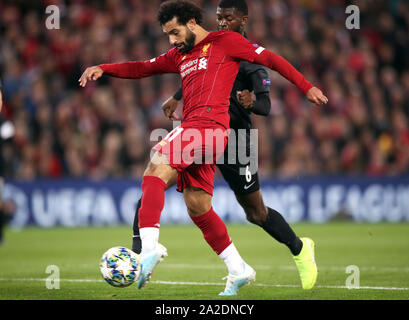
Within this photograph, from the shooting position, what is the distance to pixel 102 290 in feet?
19.6

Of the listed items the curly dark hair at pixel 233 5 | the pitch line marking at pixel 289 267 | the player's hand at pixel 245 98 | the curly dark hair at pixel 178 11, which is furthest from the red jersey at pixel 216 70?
the pitch line marking at pixel 289 267

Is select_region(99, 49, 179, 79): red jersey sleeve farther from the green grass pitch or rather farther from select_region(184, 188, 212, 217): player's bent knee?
the green grass pitch

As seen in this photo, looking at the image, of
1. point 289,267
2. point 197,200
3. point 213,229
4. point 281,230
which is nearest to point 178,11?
point 197,200

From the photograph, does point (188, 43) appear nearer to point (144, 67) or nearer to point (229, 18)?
point (144, 67)

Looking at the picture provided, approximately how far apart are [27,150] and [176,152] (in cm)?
1033

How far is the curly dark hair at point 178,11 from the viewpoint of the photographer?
17.5 ft

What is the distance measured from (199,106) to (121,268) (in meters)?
1.39

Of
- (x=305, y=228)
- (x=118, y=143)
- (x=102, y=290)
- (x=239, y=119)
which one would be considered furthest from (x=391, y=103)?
(x=102, y=290)

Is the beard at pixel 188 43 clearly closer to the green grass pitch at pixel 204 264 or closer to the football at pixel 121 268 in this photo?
the football at pixel 121 268

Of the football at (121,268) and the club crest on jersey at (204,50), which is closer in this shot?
the football at (121,268)

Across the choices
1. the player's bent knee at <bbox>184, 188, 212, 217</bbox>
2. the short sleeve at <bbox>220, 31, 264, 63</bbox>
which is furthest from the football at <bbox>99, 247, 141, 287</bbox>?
the short sleeve at <bbox>220, 31, 264, 63</bbox>

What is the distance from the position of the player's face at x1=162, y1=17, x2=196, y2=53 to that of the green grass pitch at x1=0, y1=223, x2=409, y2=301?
2017 mm

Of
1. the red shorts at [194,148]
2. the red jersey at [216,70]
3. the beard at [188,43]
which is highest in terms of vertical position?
the beard at [188,43]

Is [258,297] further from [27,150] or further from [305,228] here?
[27,150]
